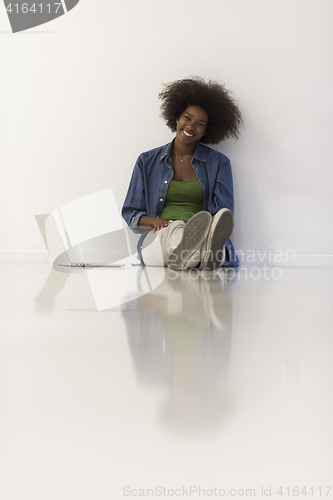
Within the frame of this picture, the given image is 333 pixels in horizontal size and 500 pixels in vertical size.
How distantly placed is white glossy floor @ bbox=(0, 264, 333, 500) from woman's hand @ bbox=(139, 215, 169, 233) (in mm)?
1292

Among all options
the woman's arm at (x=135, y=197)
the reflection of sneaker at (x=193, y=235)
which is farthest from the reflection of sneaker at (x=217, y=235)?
the woman's arm at (x=135, y=197)

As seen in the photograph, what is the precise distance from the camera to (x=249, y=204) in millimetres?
2748

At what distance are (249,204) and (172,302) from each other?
1605mm

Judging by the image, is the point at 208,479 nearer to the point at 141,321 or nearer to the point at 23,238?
the point at 141,321

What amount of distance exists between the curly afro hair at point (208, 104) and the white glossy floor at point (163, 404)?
1.71m

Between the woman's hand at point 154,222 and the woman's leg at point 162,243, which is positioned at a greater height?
the woman's hand at point 154,222

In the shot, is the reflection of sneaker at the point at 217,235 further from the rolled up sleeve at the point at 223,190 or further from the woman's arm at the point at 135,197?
the woman's arm at the point at 135,197

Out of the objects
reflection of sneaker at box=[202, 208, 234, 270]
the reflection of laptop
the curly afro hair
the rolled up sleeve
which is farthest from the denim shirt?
reflection of sneaker at box=[202, 208, 234, 270]

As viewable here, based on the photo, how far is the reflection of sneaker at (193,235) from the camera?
6.59ft

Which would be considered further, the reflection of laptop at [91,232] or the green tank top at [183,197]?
the reflection of laptop at [91,232]

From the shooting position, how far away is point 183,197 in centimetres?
255

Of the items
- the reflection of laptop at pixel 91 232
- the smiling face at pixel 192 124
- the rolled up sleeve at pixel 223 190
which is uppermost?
the smiling face at pixel 192 124

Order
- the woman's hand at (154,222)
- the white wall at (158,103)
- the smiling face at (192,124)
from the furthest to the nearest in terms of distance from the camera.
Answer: the white wall at (158,103) < the smiling face at (192,124) < the woman's hand at (154,222)

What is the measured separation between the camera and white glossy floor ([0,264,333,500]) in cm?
38
